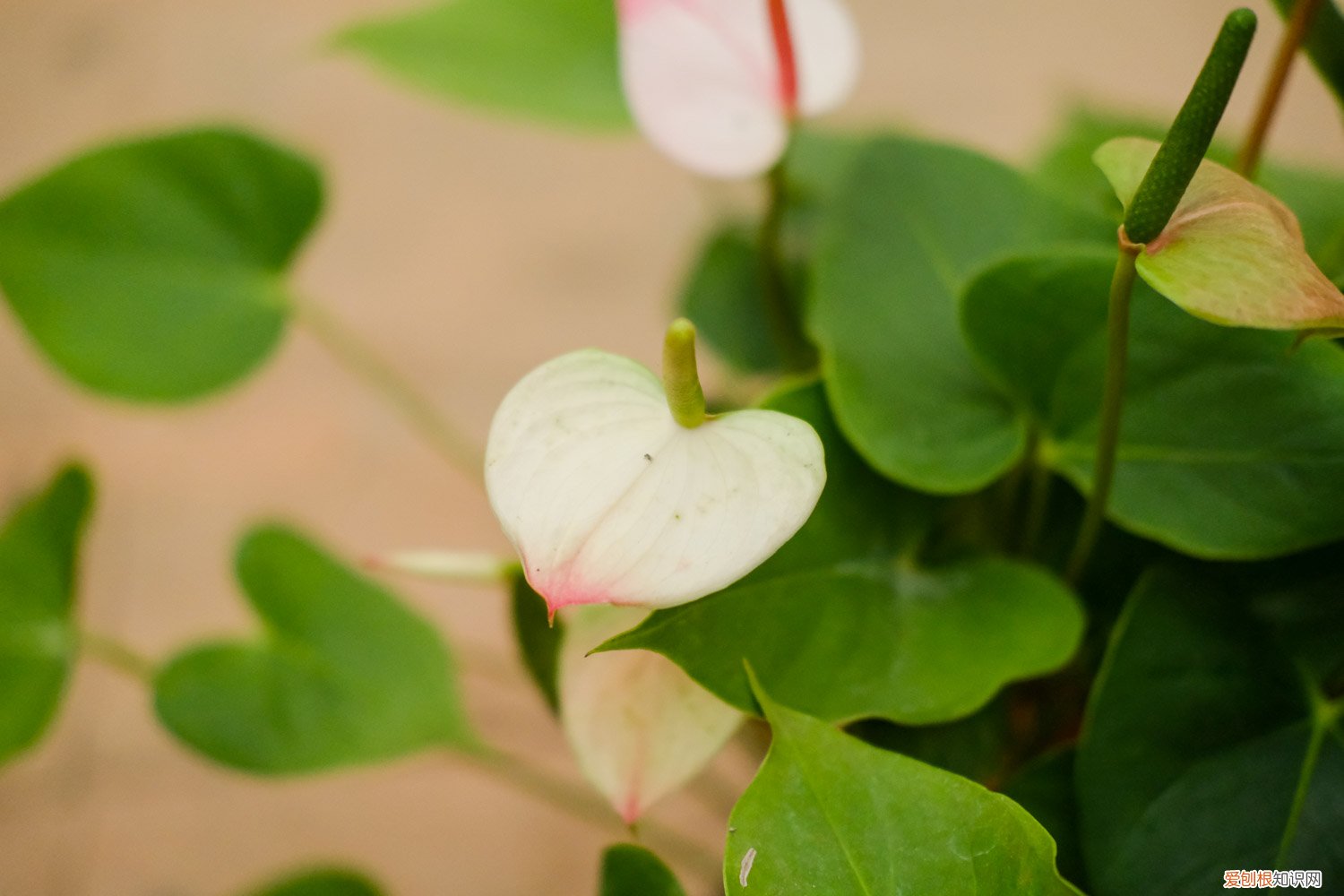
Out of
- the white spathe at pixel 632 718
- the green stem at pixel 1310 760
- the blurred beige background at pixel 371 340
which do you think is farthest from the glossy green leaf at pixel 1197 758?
the blurred beige background at pixel 371 340

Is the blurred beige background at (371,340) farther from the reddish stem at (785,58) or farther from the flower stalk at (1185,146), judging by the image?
the flower stalk at (1185,146)

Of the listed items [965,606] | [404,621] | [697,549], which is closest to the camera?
[697,549]

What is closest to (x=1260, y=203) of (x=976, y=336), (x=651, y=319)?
(x=976, y=336)

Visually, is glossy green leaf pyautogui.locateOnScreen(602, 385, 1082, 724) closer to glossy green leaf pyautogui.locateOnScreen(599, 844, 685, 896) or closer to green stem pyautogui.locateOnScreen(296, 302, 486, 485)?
glossy green leaf pyautogui.locateOnScreen(599, 844, 685, 896)

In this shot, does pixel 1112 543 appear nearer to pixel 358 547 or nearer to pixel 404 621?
pixel 404 621

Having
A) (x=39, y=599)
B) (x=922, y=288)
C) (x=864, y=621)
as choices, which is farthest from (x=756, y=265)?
(x=39, y=599)

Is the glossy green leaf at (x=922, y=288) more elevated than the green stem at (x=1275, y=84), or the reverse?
the green stem at (x=1275, y=84)

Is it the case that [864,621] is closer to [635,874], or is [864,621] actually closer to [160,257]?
[635,874]
